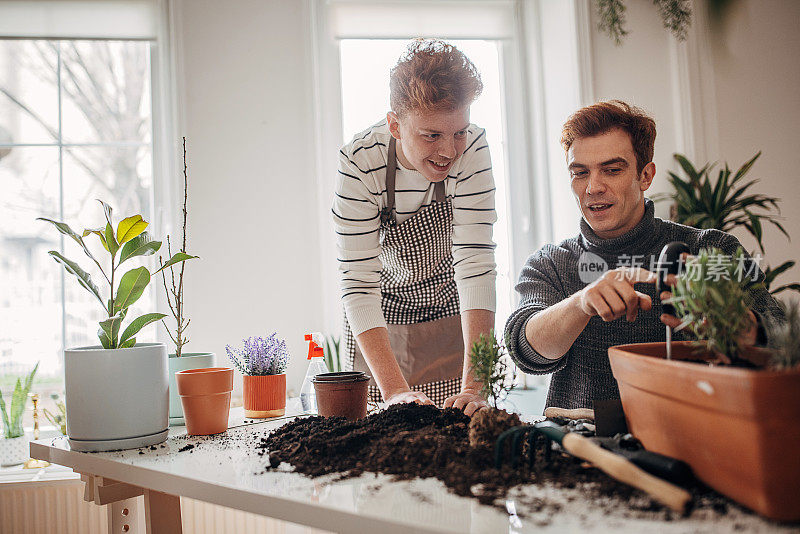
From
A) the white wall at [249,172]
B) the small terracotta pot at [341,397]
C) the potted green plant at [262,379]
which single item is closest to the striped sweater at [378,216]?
the potted green plant at [262,379]

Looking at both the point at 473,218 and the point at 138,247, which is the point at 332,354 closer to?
the point at 473,218

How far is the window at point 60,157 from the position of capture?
294 centimetres

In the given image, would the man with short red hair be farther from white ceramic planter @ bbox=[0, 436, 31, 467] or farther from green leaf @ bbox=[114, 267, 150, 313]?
white ceramic planter @ bbox=[0, 436, 31, 467]

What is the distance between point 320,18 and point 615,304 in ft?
8.47

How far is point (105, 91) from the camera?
303 cm

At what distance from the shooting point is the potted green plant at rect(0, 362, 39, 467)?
260cm

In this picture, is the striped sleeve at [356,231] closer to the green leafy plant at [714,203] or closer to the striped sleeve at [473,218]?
the striped sleeve at [473,218]

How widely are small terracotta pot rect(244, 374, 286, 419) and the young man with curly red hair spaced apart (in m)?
0.24

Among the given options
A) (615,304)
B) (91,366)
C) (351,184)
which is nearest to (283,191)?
(351,184)

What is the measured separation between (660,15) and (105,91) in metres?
2.84

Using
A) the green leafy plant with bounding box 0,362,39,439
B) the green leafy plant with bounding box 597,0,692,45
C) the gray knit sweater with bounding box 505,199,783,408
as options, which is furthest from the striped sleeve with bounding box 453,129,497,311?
the green leafy plant with bounding box 0,362,39,439

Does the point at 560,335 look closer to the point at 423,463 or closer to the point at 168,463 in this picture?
the point at 423,463

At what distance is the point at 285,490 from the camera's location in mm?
816

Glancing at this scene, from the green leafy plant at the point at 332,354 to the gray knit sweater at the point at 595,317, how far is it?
1416 millimetres
